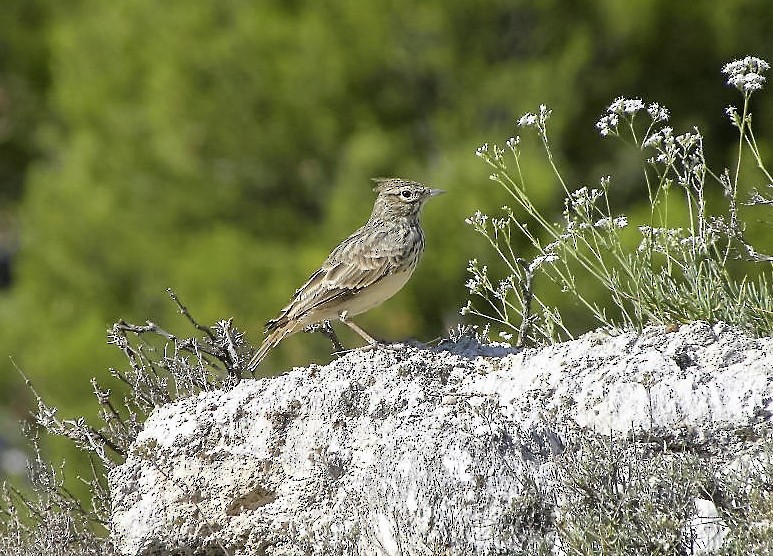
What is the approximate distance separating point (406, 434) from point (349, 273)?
1.72 m

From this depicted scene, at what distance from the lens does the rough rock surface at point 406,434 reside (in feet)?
11.6

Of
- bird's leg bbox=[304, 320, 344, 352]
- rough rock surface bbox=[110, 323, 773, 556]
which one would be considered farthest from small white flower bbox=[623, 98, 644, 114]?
bird's leg bbox=[304, 320, 344, 352]

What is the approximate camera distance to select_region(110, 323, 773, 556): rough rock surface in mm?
3547

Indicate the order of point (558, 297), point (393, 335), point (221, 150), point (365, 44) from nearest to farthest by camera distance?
point (558, 297)
point (393, 335)
point (365, 44)
point (221, 150)

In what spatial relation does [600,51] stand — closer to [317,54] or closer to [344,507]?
[317,54]

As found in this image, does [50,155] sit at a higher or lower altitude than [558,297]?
higher

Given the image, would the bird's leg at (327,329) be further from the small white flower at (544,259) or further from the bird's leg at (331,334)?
the small white flower at (544,259)

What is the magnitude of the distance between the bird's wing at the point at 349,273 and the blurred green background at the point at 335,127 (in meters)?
4.89

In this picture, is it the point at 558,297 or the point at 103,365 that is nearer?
the point at 558,297

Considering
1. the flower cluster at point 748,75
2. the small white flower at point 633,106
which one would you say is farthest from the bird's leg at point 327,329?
the flower cluster at point 748,75

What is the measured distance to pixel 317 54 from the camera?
11.6 metres

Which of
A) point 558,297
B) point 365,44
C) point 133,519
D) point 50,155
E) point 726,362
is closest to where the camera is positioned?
point 726,362

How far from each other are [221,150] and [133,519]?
8506 mm

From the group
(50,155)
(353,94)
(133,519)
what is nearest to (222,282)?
(353,94)
